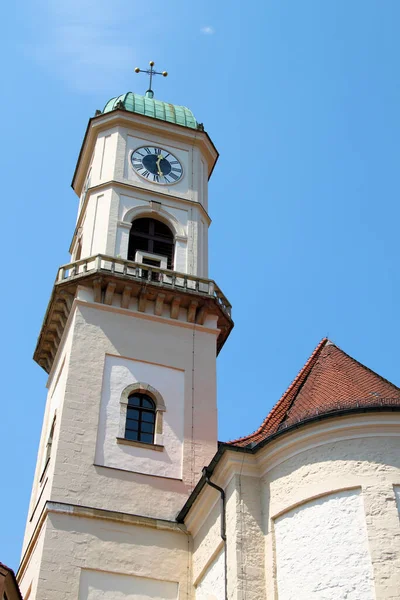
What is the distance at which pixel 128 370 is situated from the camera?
21906 mm

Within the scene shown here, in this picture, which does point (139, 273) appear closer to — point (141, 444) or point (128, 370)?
point (128, 370)

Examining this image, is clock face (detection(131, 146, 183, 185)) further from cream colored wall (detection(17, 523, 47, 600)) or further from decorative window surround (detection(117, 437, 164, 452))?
cream colored wall (detection(17, 523, 47, 600))

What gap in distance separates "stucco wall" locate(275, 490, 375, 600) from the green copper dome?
637 inches

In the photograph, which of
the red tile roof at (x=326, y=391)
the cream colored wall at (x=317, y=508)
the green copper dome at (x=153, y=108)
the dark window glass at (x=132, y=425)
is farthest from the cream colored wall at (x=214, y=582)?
the green copper dome at (x=153, y=108)

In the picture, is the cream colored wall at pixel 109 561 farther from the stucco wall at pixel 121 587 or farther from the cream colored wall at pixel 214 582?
the cream colored wall at pixel 214 582

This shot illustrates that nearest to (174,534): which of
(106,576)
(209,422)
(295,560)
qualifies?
(106,576)

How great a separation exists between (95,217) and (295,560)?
1315cm

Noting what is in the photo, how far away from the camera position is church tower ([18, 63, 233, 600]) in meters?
18.7

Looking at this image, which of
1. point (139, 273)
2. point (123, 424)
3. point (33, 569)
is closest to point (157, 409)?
point (123, 424)

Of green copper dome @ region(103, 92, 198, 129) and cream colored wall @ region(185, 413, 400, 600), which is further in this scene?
green copper dome @ region(103, 92, 198, 129)

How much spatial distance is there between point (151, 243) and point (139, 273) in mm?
2248

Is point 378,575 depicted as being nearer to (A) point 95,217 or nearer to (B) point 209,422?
(B) point 209,422

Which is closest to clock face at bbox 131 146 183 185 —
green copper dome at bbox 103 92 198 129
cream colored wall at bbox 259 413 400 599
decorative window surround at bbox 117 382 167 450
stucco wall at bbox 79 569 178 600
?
green copper dome at bbox 103 92 198 129

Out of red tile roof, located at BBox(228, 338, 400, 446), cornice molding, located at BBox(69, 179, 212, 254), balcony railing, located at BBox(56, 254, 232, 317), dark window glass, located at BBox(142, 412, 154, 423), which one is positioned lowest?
red tile roof, located at BBox(228, 338, 400, 446)
